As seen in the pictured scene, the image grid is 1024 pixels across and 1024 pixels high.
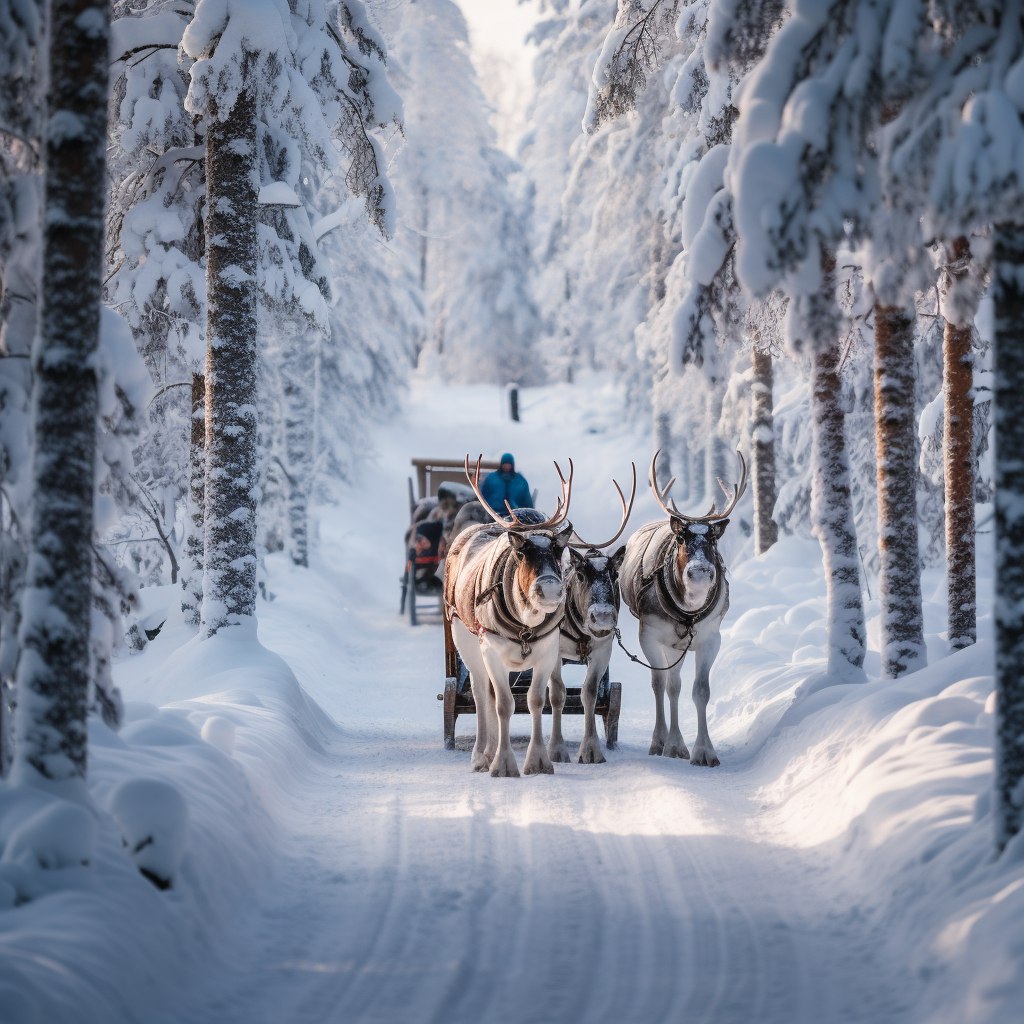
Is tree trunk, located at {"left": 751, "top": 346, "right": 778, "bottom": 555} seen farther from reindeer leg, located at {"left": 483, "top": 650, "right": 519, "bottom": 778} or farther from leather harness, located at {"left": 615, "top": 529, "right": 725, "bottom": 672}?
reindeer leg, located at {"left": 483, "top": 650, "right": 519, "bottom": 778}

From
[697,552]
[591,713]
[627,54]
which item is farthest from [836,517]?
[627,54]

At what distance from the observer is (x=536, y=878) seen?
6664mm

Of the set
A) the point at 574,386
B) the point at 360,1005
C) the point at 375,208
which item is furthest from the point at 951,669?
the point at 574,386

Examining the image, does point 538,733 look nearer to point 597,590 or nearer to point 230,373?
point 597,590

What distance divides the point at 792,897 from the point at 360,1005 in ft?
8.05

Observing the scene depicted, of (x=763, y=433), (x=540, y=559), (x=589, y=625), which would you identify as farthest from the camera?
(x=763, y=433)

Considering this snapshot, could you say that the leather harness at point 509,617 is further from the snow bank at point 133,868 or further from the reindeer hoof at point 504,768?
the snow bank at point 133,868

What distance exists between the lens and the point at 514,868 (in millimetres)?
6859

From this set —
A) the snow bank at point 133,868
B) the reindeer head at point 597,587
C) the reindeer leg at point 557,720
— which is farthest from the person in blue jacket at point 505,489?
the snow bank at point 133,868

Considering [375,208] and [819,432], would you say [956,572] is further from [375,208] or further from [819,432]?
[375,208]

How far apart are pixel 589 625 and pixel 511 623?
0.72m

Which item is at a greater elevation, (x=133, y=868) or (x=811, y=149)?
(x=811, y=149)

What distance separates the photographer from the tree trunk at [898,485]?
10180 millimetres

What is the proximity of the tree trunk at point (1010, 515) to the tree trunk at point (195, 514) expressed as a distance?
431 inches
